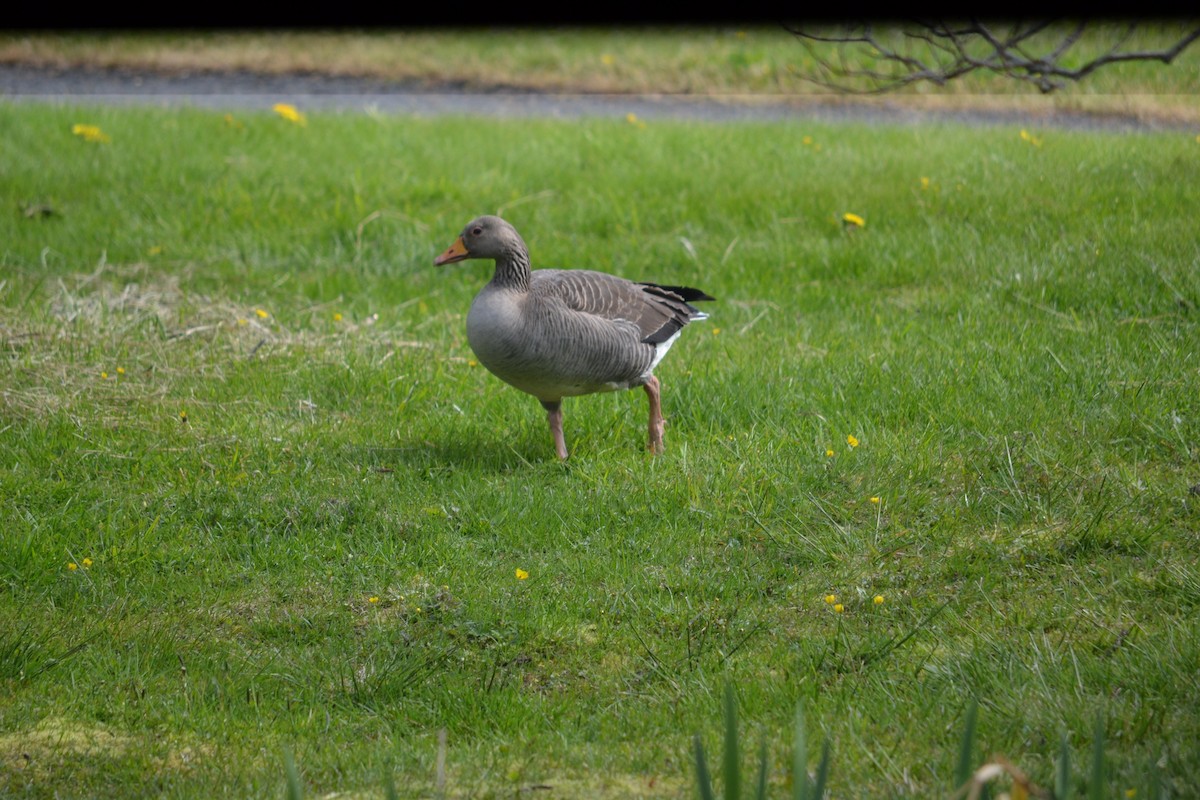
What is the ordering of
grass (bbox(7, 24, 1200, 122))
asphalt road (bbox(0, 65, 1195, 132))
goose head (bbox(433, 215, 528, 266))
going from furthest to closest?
1. asphalt road (bbox(0, 65, 1195, 132))
2. grass (bbox(7, 24, 1200, 122))
3. goose head (bbox(433, 215, 528, 266))

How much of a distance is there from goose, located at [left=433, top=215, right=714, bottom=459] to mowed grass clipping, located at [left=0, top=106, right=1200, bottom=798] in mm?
386

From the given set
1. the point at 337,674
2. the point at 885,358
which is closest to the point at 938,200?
the point at 885,358

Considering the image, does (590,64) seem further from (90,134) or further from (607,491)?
(607,491)

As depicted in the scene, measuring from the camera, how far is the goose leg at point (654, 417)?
19.4ft

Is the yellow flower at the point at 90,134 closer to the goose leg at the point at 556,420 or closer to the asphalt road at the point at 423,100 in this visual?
the asphalt road at the point at 423,100

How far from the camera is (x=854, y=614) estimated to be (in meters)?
4.42

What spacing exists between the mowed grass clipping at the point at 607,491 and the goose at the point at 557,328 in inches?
15.2

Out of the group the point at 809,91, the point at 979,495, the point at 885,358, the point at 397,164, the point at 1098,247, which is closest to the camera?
the point at 979,495

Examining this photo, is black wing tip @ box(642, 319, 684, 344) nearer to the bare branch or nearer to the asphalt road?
the bare branch

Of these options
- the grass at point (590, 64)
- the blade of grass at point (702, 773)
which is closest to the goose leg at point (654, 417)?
the blade of grass at point (702, 773)

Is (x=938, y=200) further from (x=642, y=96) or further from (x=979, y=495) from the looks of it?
(x=642, y=96)

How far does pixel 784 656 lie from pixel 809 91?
11.0 m

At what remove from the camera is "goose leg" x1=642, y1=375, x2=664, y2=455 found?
590cm

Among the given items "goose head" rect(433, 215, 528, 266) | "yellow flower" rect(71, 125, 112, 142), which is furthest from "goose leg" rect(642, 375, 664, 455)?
"yellow flower" rect(71, 125, 112, 142)
